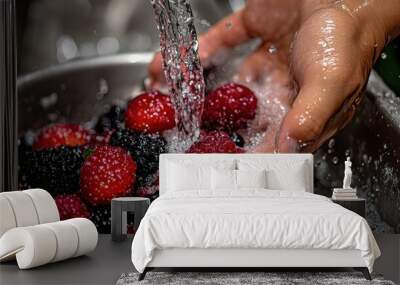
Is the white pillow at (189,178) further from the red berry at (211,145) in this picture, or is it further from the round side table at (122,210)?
the red berry at (211,145)

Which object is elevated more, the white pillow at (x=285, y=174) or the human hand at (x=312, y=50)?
the human hand at (x=312, y=50)

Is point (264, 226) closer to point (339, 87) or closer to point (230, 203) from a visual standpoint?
point (230, 203)

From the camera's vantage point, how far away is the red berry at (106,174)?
5.30 metres

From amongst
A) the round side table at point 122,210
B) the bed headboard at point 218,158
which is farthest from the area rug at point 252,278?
the bed headboard at point 218,158

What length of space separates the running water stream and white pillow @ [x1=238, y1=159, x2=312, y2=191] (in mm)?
561

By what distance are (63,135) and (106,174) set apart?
46 cm

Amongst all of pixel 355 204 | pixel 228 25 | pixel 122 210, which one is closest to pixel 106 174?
pixel 122 210

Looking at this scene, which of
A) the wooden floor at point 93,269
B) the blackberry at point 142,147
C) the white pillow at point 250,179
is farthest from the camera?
the blackberry at point 142,147

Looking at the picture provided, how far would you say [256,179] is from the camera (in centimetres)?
479

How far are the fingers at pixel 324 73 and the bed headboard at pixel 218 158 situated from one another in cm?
14

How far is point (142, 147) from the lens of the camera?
5352 millimetres

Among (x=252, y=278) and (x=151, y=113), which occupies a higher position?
(x=151, y=113)

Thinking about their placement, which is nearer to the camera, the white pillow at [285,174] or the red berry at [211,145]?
the white pillow at [285,174]

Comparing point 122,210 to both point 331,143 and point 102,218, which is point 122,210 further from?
point 331,143
